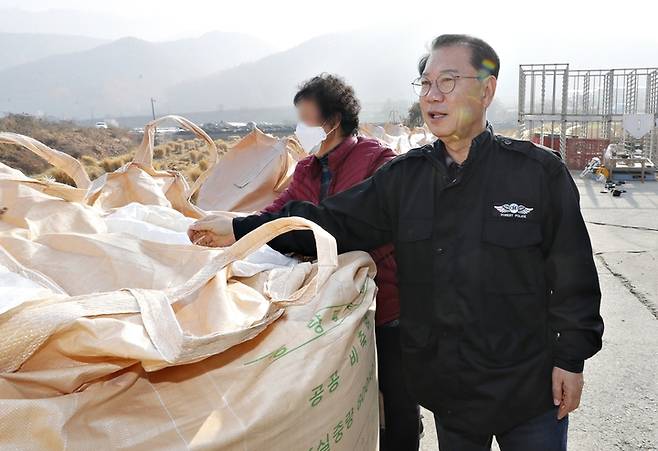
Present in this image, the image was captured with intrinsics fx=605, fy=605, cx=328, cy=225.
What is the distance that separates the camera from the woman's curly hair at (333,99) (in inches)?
102

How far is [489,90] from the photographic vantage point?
1805 mm

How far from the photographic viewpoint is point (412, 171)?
1834 millimetres

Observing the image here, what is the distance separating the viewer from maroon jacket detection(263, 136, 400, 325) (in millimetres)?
2191

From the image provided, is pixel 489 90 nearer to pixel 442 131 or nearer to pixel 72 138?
pixel 442 131

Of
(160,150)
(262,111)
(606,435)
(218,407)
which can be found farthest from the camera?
(262,111)

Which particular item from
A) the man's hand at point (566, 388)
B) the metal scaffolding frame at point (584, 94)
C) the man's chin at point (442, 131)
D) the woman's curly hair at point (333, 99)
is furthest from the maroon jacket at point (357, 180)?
the metal scaffolding frame at point (584, 94)

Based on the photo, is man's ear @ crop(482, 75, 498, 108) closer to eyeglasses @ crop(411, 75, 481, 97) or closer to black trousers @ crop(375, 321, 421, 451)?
eyeglasses @ crop(411, 75, 481, 97)

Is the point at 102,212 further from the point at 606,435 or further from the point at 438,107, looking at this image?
the point at 606,435

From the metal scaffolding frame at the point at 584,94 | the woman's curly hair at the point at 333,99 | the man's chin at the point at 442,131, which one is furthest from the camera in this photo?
the metal scaffolding frame at the point at 584,94

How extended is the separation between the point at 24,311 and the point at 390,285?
1.36 meters

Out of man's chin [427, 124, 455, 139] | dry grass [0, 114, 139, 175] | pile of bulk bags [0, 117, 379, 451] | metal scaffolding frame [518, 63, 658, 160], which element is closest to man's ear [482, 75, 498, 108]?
man's chin [427, 124, 455, 139]

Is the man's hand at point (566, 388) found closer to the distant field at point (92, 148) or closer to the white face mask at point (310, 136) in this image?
the white face mask at point (310, 136)

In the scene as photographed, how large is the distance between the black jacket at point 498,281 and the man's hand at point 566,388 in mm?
21

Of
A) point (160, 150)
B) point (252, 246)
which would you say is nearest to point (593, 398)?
point (252, 246)
